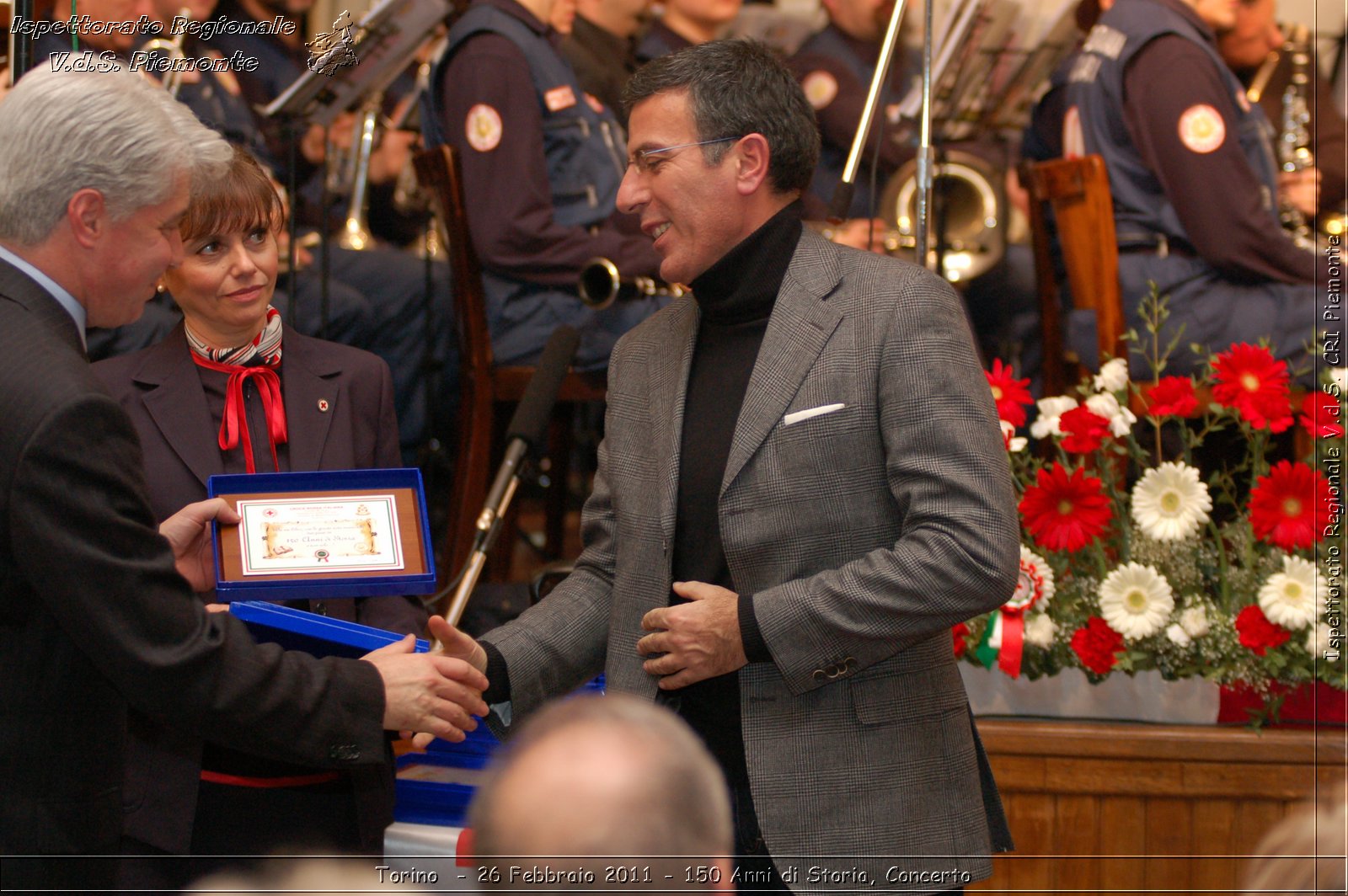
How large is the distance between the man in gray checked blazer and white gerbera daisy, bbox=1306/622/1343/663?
970mm

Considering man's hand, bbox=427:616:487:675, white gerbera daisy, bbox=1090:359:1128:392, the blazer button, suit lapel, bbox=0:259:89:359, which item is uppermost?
suit lapel, bbox=0:259:89:359

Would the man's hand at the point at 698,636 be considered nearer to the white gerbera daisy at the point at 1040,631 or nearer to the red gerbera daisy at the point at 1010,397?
the white gerbera daisy at the point at 1040,631

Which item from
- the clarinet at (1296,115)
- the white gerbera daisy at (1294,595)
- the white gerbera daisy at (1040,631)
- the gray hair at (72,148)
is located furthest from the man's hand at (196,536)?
the clarinet at (1296,115)

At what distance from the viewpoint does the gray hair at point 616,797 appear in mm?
920

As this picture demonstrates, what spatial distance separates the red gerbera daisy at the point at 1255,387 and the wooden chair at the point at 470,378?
1.64m

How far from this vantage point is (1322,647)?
2.65 meters

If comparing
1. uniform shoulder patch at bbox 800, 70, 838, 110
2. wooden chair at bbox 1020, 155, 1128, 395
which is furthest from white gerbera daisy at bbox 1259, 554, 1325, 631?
uniform shoulder patch at bbox 800, 70, 838, 110

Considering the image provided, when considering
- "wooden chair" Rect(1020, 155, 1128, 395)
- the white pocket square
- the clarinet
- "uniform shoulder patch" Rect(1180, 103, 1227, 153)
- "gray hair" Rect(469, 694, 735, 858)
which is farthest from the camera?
the clarinet

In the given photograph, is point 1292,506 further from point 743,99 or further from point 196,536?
point 196,536

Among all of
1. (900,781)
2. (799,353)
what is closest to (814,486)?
(799,353)

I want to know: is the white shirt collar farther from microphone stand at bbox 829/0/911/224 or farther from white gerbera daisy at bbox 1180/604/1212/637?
white gerbera daisy at bbox 1180/604/1212/637

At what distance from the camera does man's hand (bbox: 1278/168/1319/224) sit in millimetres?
4668

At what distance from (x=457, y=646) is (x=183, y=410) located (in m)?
0.59

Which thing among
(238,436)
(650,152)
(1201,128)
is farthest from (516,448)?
(1201,128)
